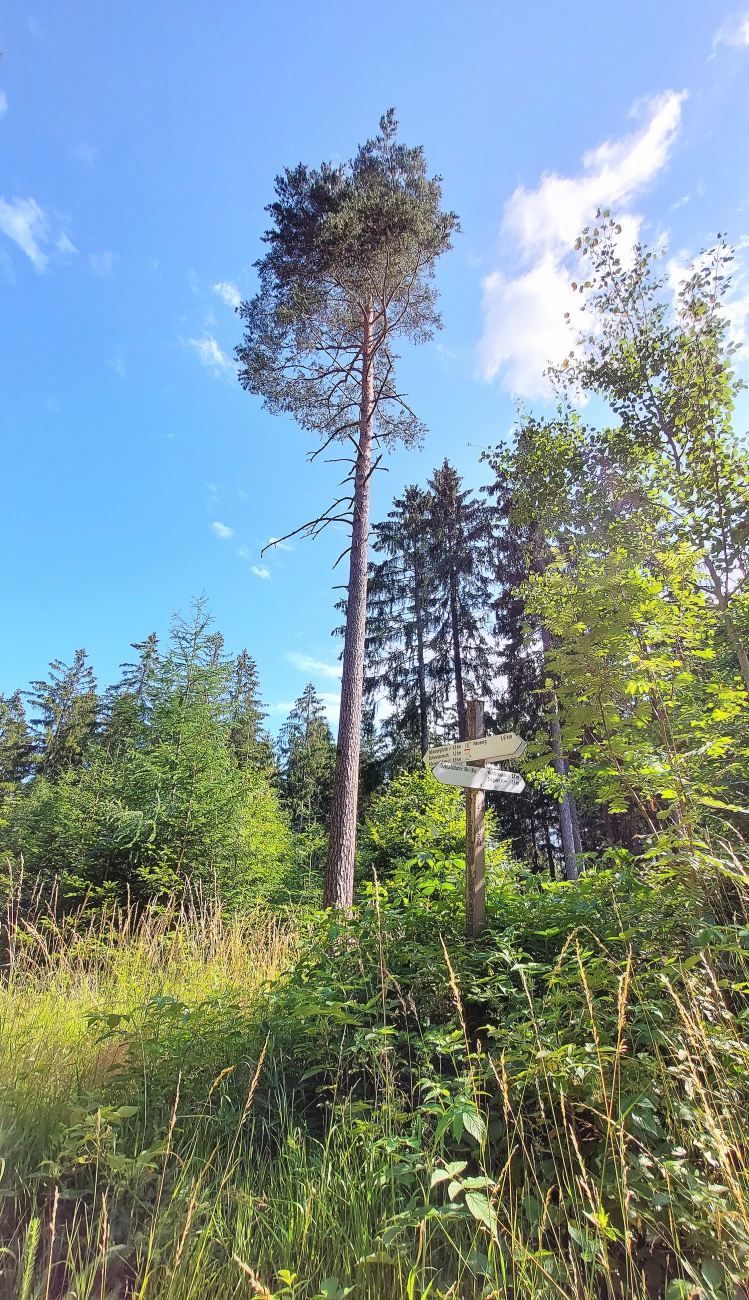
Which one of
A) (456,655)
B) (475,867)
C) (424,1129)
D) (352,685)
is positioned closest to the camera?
(424,1129)

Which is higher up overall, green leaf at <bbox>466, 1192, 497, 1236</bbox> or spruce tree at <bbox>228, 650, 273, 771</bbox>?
spruce tree at <bbox>228, 650, 273, 771</bbox>

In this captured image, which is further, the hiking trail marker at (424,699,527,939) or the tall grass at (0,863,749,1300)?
the hiking trail marker at (424,699,527,939)

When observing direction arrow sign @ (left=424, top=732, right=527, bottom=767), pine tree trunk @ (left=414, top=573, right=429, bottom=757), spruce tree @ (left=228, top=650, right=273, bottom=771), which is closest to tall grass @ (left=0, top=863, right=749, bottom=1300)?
direction arrow sign @ (left=424, top=732, right=527, bottom=767)

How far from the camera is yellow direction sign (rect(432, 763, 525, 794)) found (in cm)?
298

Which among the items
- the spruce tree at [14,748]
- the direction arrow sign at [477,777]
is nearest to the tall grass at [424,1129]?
the direction arrow sign at [477,777]

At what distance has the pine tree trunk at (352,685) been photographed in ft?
20.5

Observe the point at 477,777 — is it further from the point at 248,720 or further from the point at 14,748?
the point at 14,748

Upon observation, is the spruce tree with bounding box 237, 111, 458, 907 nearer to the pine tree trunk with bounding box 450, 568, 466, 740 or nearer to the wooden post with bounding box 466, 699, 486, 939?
the wooden post with bounding box 466, 699, 486, 939

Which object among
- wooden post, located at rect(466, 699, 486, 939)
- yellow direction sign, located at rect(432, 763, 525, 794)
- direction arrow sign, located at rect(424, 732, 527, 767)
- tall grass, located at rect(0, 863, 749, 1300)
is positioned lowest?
tall grass, located at rect(0, 863, 749, 1300)

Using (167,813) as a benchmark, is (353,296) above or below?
above

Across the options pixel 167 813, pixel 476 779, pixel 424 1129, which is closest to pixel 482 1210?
pixel 424 1129

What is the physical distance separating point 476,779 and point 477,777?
0.02 metres

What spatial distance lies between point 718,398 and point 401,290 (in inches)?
220

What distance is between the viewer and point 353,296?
8781 millimetres
